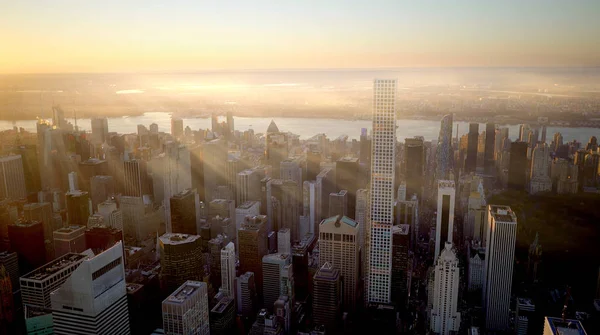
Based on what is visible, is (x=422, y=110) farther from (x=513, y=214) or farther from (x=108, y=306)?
A: (x=108, y=306)

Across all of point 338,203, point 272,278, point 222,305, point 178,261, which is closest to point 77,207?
point 178,261

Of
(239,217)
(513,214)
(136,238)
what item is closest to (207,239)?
(239,217)

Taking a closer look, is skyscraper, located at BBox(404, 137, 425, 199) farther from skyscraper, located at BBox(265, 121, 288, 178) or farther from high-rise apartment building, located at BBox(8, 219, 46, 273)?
high-rise apartment building, located at BBox(8, 219, 46, 273)

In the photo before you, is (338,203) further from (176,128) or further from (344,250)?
(176,128)

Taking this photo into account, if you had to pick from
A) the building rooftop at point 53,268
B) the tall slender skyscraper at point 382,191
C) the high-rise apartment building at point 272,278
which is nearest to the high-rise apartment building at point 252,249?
the high-rise apartment building at point 272,278

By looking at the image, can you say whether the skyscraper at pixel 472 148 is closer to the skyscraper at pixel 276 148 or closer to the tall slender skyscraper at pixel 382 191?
the tall slender skyscraper at pixel 382 191
